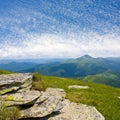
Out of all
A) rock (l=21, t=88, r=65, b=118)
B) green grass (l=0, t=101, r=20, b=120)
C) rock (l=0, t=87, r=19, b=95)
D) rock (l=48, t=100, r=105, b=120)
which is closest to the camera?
green grass (l=0, t=101, r=20, b=120)

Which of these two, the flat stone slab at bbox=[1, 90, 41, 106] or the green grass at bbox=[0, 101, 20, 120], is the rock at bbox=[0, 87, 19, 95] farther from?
the green grass at bbox=[0, 101, 20, 120]

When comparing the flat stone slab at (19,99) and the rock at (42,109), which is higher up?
the flat stone slab at (19,99)

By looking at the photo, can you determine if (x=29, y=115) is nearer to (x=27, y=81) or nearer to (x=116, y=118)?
(x=27, y=81)

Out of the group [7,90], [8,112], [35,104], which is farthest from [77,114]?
[8,112]

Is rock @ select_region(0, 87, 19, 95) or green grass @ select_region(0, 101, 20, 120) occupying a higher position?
rock @ select_region(0, 87, 19, 95)

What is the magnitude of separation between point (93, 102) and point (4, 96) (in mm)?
12692

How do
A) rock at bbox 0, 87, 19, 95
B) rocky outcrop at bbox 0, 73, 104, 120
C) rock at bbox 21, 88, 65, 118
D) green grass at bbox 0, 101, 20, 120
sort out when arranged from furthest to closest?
1. rock at bbox 0, 87, 19, 95
2. rocky outcrop at bbox 0, 73, 104, 120
3. rock at bbox 21, 88, 65, 118
4. green grass at bbox 0, 101, 20, 120

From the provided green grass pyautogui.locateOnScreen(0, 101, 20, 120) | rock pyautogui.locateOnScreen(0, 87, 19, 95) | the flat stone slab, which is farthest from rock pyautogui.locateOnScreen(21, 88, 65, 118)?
rock pyautogui.locateOnScreen(0, 87, 19, 95)

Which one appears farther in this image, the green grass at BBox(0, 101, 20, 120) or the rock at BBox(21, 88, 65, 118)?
the rock at BBox(21, 88, 65, 118)

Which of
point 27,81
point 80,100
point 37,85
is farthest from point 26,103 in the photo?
point 80,100

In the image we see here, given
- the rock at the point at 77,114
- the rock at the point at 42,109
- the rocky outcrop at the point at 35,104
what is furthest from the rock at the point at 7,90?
the rock at the point at 77,114

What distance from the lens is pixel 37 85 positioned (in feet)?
81.4

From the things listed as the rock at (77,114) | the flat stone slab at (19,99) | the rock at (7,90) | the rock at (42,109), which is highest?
the rock at (7,90)

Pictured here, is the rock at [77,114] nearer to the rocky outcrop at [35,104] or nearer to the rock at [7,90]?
the rocky outcrop at [35,104]
